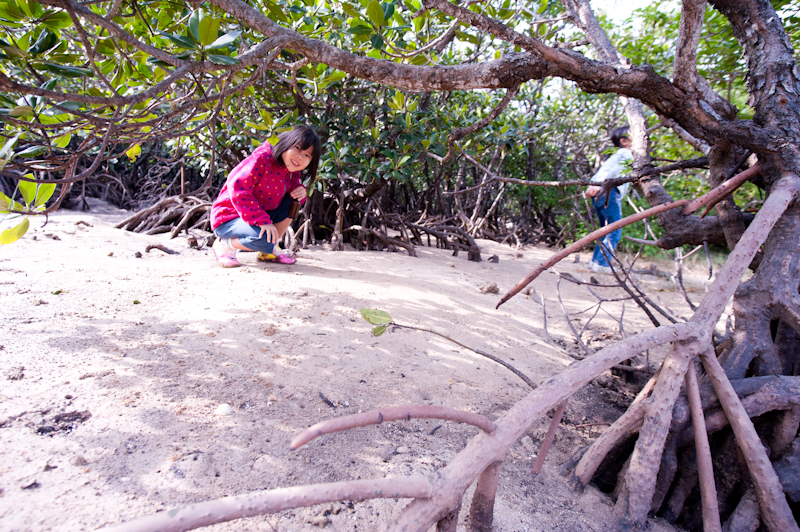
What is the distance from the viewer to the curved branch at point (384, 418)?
686 mm

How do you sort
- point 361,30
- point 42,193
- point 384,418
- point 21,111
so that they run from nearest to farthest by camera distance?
point 384,418 < point 21,111 < point 42,193 < point 361,30

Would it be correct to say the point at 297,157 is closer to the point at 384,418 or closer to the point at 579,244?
the point at 579,244

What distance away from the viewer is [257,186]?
3402mm

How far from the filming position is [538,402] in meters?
1.03

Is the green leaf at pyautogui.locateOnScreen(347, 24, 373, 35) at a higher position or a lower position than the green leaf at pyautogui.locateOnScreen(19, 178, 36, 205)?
higher

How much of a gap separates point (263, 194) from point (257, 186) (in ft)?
0.30

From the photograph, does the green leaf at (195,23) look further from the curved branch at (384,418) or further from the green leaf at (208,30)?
the curved branch at (384,418)

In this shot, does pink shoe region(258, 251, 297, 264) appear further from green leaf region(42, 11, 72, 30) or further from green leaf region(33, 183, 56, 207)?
green leaf region(42, 11, 72, 30)

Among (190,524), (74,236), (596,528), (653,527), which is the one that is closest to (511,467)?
(596,528)

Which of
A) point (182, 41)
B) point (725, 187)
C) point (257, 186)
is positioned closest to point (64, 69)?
point (182, 41)

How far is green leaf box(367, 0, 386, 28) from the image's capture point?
1.73m

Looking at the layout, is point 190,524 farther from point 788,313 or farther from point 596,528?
point 788,313

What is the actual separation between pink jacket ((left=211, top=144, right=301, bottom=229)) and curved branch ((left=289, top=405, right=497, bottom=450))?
9.07 feet

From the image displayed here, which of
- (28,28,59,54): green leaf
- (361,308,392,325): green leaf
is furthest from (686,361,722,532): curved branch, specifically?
(28,28,59,54): green leaf
